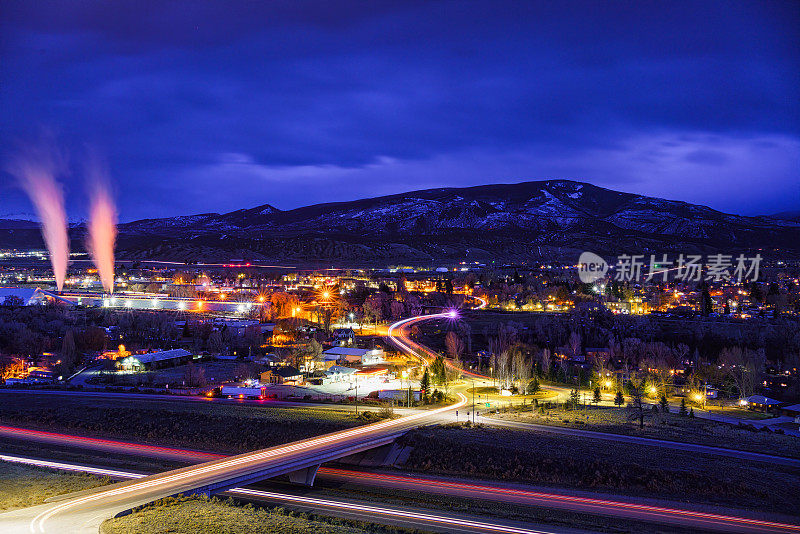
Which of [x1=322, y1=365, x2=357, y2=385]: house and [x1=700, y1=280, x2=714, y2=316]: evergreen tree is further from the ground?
[x1=700, y1=280, x2=714, y2=316]: evergreen tree

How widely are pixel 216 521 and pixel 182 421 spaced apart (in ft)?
43.4

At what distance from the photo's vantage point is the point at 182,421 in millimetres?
A: 26406

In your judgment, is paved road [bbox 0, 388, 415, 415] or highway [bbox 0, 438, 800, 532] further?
paved road [bbox 0, 388, 415, 415]

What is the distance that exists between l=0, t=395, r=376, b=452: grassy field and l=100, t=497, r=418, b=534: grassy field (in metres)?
8.22

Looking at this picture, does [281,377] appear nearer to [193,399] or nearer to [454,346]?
[193,399]

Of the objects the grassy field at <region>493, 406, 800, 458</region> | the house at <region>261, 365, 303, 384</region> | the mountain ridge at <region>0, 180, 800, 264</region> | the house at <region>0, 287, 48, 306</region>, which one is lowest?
the grassy field at <region>493, 406, 800, 458</region>

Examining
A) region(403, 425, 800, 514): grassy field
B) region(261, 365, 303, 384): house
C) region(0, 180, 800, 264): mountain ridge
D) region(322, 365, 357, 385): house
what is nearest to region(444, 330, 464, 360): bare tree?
region(322, 365, 357, 385): house

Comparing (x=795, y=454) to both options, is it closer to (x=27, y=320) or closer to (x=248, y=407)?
(x=248, y=407)

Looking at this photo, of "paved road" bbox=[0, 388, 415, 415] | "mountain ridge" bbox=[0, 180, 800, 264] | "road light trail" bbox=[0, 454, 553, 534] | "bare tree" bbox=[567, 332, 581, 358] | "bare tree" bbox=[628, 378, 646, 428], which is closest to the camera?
"road light trail" bbox=[0, 454, 553, 534]

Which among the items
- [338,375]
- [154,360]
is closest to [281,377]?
[338,375]

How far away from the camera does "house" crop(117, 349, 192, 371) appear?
40.4m

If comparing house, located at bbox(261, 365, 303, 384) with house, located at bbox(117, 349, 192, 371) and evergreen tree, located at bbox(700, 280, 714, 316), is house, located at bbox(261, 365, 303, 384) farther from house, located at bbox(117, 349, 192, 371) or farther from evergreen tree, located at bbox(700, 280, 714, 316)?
evergreen tree, located at bbox(700, 280, 714, 316)

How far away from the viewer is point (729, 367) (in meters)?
39.7

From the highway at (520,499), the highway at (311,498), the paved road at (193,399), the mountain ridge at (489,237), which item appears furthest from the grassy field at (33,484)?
the mountain ridge at (489,237)
